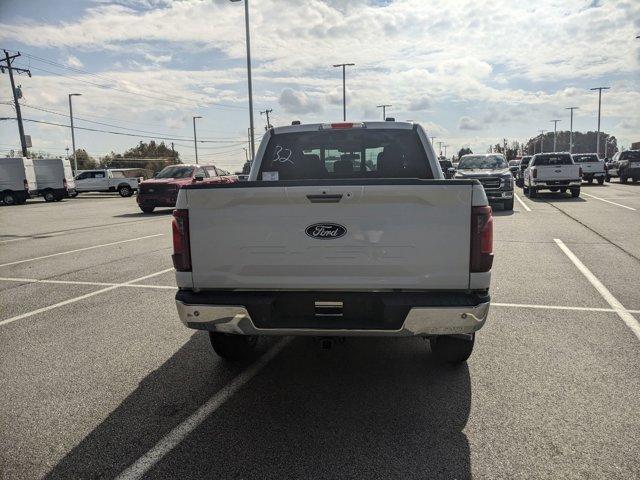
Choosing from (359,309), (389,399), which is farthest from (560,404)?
(359,309)

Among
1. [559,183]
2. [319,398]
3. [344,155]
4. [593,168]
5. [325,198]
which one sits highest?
[344,155]

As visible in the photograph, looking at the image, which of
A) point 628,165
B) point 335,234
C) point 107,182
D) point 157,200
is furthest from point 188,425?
point 107,182

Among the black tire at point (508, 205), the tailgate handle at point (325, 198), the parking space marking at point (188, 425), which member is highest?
the tailgate handle at point (325, 198)

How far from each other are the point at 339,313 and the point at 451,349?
1.23 m

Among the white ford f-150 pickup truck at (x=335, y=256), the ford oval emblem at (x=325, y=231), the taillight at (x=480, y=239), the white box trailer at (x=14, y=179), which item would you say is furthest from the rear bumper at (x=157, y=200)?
the taillight at (x=480, y=239)

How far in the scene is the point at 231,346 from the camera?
13.7 feet

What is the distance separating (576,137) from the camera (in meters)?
175

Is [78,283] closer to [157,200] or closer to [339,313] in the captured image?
[339,313]

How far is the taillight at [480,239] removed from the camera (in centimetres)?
309

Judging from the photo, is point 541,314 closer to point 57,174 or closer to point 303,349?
point 303,349

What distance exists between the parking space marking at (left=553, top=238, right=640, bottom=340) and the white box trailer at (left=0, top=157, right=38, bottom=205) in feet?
99.3

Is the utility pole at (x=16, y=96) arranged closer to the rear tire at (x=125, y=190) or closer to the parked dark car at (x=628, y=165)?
the rear tire at (x=125, y=190)

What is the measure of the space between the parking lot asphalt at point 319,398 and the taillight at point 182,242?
100 centimetres

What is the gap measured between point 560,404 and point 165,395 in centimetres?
277
